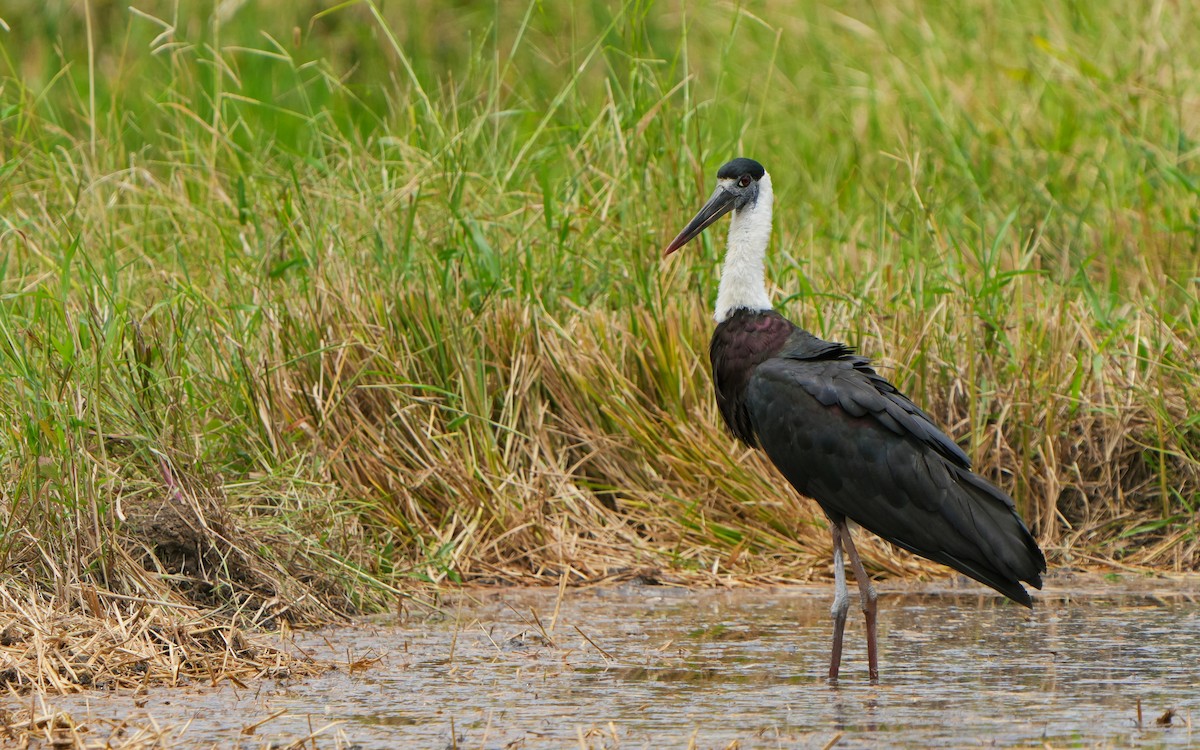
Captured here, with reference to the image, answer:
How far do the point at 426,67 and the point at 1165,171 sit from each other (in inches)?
192

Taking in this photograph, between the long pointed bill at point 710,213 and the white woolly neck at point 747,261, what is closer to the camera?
the white woolly neck at point 747,261

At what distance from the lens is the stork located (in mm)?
5059

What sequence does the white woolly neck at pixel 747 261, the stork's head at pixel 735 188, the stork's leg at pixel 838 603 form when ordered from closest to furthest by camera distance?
the stork's leg at pixel 838 603 < the white woolly neck at pixel 747 261 < the stork's head at pixel 735 188

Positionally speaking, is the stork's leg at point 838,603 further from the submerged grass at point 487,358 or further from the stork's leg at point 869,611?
the submerged grass at point 487,358

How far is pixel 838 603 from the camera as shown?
16.8 ft

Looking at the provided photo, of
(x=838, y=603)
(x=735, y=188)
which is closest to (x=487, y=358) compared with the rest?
(x=735, y=188)

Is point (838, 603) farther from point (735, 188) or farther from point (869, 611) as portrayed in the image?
point (735, 188)

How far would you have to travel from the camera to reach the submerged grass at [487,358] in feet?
17.4

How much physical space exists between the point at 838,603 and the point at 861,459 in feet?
1.59

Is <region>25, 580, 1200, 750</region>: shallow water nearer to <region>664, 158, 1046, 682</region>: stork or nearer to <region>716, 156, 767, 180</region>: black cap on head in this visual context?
<region>664, 158, 1046, 682</region>: stork

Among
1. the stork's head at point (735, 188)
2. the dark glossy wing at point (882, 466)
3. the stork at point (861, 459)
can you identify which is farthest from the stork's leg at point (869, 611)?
the stork's head at point (735, 188)

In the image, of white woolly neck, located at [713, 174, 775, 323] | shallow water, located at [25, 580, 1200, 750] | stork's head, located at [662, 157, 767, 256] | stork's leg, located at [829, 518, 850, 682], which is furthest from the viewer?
stork's head, located at [662, 157, 767, 256]

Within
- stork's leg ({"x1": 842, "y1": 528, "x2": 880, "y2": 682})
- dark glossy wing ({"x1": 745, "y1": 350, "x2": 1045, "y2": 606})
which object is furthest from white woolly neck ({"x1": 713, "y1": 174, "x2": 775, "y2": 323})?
stork's leg ({"x1": 842, "y1": 528, "x2": 880, "y2": 682})

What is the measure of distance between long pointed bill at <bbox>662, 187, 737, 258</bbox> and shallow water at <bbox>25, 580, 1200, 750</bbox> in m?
1.33
